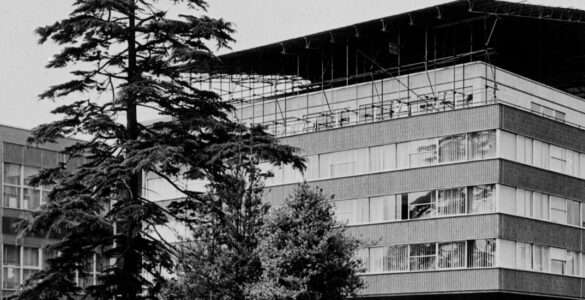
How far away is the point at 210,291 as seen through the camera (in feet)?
125

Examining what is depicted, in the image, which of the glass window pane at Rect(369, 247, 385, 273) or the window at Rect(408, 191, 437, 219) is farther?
the glass window pane at Rect(369, 247, 385, 273)

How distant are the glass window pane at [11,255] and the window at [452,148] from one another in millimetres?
26722

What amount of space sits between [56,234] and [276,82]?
4979cm

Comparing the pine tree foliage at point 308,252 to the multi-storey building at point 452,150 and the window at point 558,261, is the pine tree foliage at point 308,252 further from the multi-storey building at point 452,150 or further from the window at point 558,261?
the window at point 558,261

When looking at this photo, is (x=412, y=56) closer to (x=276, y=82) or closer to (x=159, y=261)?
(x=276, y=82)

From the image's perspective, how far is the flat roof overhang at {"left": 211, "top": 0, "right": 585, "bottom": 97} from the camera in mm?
70375

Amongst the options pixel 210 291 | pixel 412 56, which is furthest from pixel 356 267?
pixel 412 56

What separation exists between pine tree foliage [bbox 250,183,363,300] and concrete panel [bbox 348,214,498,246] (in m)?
15.0

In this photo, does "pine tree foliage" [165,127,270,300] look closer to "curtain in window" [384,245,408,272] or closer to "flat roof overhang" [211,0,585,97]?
"curtain in window" [384,245,408,272]

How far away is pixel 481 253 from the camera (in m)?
62.9

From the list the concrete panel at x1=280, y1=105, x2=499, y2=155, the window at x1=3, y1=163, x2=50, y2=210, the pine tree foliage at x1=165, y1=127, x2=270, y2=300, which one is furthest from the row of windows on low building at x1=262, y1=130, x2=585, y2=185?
the pine tree foliage at x1=165, y1=127, x2=270, y2=300

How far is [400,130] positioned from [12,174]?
2392 cm

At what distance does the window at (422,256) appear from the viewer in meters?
64.8

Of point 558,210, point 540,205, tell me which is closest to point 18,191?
Answer: point 540,205
